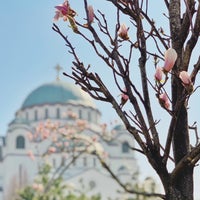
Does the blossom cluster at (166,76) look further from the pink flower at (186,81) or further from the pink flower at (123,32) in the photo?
the pink flower at (123,32)

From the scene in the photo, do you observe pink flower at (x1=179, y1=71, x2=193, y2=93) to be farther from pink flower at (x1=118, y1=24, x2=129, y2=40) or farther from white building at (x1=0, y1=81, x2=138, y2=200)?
white building at (x1=0, y1=81, x2=138, y2=200)

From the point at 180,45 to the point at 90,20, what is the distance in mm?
434

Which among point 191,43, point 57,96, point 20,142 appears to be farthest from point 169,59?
point 20,142

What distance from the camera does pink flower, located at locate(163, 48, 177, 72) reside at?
8.51 ft

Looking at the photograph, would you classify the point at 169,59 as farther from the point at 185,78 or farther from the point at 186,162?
the point at 186,162

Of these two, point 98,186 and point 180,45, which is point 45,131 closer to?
point 180,45

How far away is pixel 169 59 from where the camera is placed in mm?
2609

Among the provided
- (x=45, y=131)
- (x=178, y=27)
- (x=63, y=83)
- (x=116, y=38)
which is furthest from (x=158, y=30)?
(x=63, y=83)

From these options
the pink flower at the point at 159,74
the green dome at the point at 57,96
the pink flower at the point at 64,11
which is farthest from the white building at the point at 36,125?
the pink flower at the point at 159,74

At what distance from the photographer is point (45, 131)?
16.2 m

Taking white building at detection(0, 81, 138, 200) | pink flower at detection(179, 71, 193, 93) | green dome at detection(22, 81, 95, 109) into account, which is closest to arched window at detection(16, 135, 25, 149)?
white building at detection(0, 81, 138, 200)

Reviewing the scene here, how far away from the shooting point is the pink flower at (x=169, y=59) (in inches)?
102

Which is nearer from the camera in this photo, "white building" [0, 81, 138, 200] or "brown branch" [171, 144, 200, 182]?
"brown branch" [171, 144, 200, 182]

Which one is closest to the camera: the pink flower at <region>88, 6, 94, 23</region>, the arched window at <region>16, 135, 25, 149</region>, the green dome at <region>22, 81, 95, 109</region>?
the pink flower at <region>88, 6, 94, 23</region>
